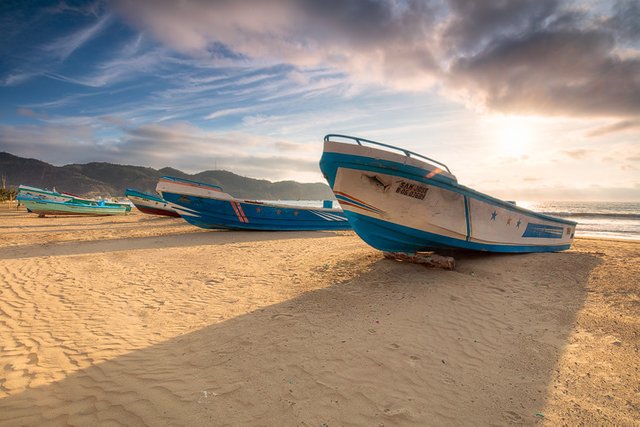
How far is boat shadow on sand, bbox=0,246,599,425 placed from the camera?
2.60 meters

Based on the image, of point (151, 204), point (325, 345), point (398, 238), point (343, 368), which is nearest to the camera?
point (343, 368)

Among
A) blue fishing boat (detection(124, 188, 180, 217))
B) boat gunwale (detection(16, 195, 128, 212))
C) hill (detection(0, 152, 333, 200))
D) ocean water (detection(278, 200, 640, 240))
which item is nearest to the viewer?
ocean water (detection(278, 200, 640, 240))

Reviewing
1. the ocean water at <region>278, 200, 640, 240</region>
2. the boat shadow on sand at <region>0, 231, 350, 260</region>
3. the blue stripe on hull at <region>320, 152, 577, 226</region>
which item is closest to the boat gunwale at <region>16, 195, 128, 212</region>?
the boat shadow on sand at <region>0, 231, 350, 260</region>

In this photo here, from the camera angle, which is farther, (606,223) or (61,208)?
(606,223)

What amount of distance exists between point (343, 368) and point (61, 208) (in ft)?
106

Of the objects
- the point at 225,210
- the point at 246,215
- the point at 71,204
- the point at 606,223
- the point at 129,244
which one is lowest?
the point at 129,244

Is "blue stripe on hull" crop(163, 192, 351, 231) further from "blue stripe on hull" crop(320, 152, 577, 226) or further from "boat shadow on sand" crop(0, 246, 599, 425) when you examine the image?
"boat shadow on sand" crop(0, 246, 599, 425)

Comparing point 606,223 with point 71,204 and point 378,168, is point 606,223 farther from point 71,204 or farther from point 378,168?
point 71,204

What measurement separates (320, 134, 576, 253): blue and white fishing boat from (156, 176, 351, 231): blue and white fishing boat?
30.5ft

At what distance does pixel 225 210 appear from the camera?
1547 centimetres

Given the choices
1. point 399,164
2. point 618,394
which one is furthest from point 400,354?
point 399,164

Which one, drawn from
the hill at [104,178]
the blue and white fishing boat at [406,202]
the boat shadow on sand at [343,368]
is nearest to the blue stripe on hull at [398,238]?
the blue and white fishing boat at [406,202]

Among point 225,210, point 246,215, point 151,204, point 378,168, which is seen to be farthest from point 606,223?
point 151,204

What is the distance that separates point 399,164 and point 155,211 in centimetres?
2507
